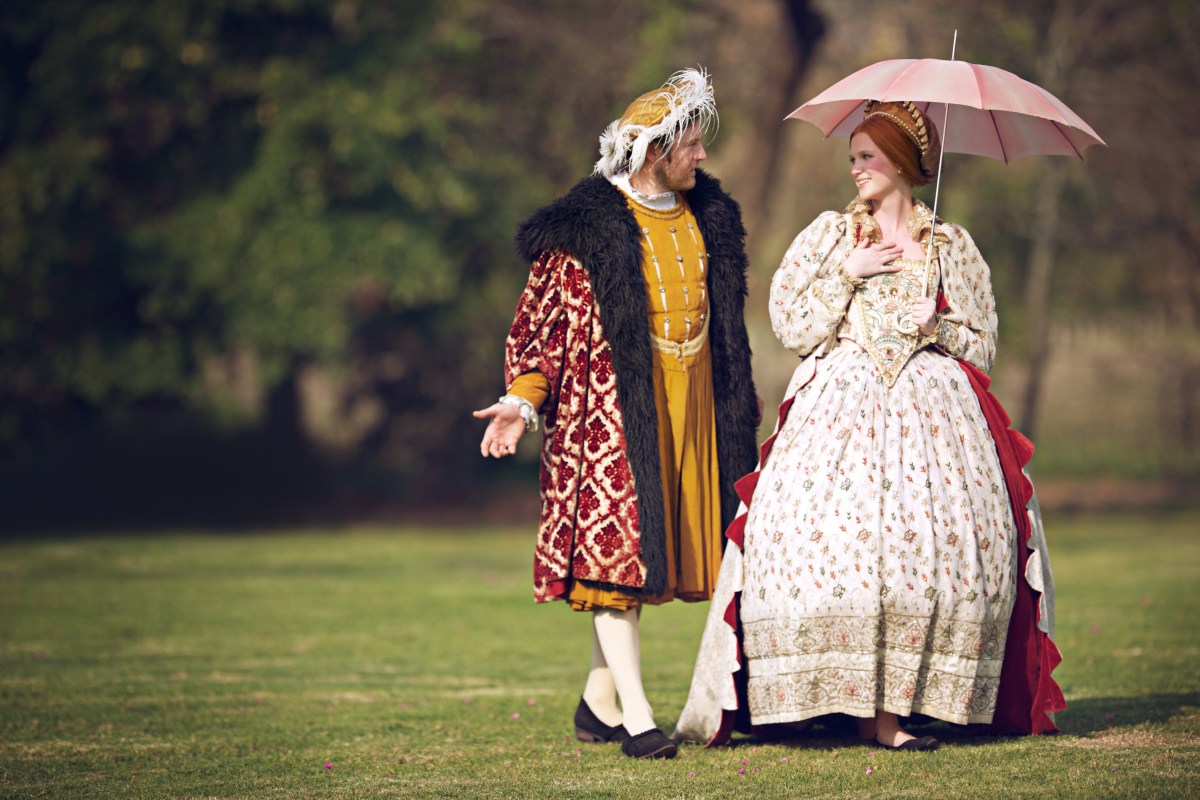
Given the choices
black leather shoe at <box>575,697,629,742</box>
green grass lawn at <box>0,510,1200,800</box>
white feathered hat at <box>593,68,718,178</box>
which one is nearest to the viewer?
green grass lawn at <box>0,510,1200,800</box>

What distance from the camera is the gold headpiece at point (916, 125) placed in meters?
4.70

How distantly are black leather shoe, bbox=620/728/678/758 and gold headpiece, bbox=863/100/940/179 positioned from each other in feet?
6.33

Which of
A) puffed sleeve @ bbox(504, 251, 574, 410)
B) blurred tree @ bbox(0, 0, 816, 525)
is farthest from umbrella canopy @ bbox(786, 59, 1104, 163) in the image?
blurred tree @ bbox(0, 0, 816, 525)

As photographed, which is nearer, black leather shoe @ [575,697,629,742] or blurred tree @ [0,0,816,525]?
black leather shoe @ [575,697,629,742]

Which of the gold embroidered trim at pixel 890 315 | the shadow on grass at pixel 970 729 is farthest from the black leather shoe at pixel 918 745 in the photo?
the gold embroidered trim at pixel 890 315

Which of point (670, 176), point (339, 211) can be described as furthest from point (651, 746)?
point (339, 211)

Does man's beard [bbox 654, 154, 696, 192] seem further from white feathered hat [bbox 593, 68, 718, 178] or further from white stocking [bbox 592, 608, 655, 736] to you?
white stocking [bbox 592, 608, 655, 736]

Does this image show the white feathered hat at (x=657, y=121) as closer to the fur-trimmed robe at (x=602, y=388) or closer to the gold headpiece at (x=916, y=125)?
the fur-trimmed robe at (x=602, y=388)

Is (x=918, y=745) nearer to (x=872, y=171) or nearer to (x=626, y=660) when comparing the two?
(x=626, y=660)

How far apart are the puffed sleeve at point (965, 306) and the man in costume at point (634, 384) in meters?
0.66

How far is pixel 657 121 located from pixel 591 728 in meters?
1.99

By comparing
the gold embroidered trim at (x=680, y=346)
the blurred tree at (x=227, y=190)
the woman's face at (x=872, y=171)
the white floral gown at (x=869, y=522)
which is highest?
the blurred tree at (x=227, y=190)

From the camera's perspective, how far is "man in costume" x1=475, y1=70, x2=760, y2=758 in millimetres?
4703

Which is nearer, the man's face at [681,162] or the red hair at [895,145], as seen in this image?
the red hair at [895,145]
